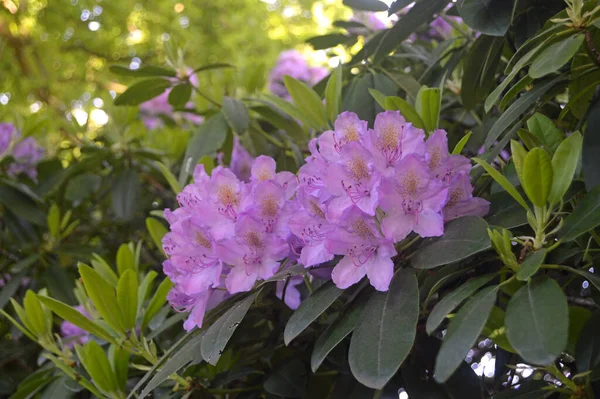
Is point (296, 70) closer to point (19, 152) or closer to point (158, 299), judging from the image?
point (19, 152)

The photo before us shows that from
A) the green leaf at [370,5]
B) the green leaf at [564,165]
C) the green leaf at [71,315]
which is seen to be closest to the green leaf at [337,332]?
the green leaf at [564,165]

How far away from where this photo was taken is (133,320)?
0.83 m

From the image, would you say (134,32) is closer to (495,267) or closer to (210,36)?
(210,36)

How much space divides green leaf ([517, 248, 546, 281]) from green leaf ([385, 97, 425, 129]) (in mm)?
244

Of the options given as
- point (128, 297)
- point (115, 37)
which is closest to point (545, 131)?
point (128, 297)

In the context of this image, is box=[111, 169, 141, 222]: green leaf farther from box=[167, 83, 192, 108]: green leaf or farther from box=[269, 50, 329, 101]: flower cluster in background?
box=[269, 50, 329, 101]: flower cluster in background

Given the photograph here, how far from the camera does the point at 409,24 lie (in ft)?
2.93

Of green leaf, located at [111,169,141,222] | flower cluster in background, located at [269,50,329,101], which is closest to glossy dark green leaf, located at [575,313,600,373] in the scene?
green leaf, located at [111,169,141,222]

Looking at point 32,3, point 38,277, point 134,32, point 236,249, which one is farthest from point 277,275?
point 134,32

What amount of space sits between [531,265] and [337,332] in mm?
211

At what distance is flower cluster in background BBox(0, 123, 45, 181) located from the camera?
1.60 m

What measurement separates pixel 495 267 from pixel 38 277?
1132mm

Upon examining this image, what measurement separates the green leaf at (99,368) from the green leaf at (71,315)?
0.06 feet

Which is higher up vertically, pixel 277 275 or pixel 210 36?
pixel 277 275
